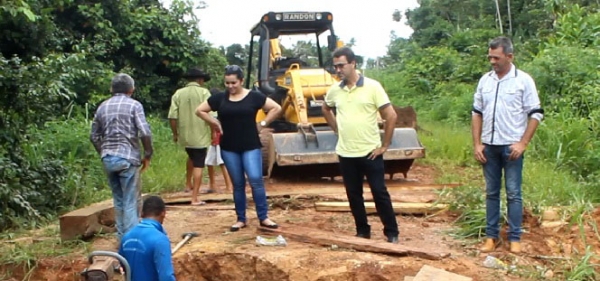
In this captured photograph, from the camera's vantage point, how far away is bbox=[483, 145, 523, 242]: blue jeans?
5848 mm

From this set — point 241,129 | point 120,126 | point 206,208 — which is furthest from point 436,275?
point 206,208

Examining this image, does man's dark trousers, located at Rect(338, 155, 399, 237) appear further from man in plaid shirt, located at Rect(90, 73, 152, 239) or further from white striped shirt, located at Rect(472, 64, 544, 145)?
man in plaid shirt, located at Rect(90, 73, 152, 239)

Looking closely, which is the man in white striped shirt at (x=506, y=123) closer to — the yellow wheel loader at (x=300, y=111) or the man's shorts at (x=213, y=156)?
the yellow wheel loader at (x=300, y=111)

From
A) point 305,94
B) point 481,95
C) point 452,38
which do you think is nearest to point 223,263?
point 481,95

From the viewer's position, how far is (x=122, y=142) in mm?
6250

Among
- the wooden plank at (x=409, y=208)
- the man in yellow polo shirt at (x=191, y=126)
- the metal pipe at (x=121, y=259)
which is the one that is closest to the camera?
the metal pipe at (x=121, y=259)

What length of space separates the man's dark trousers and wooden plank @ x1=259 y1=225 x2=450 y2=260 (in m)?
0.23

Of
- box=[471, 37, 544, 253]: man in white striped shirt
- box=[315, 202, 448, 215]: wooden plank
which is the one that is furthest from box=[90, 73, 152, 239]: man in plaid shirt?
box=[471, 37, 544, 253]: man in white striped shirt

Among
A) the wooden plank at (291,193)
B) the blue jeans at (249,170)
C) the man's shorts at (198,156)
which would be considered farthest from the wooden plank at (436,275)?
the man's shorts at (198,156)

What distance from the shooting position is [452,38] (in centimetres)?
2709

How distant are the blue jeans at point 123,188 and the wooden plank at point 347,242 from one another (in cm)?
126

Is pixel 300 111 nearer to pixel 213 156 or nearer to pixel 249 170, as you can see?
pixel 213 156

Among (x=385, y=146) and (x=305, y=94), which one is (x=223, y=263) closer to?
(x=385, y=146)

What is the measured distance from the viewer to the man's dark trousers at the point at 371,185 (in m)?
6.26
